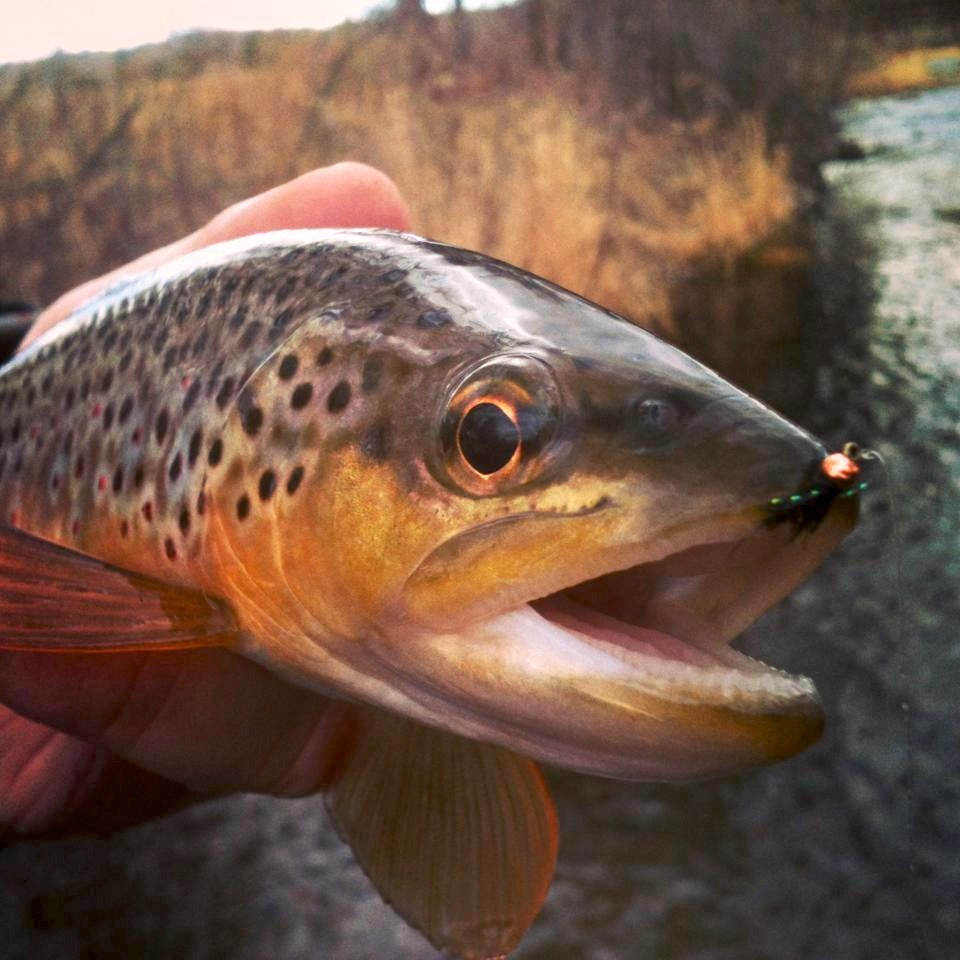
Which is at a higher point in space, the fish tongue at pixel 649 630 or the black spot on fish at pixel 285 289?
the black spot on fish at pixel 285 289

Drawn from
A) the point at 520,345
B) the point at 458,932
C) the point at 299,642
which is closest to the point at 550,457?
the point at 520,345

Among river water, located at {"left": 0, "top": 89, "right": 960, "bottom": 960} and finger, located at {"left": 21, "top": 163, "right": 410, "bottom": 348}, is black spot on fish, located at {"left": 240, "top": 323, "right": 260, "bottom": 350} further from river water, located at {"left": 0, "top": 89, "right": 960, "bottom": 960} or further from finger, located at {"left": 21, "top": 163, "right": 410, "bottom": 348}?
river water, located at {"left": 0, "top": 89, "right": 960, "bottom": 960}

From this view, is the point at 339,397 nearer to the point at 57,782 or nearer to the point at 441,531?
the point at 441,531

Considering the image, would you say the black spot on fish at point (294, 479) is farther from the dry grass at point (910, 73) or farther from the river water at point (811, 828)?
the dry grass at point (910, 73)

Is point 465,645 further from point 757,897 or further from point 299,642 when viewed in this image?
point 757,897

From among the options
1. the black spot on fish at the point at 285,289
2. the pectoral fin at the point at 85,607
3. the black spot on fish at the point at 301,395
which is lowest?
the pectoral fin at the point at 85,607

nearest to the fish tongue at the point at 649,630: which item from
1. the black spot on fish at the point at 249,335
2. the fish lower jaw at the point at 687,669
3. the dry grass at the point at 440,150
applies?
the fish lower jaw at the point at 687,669
